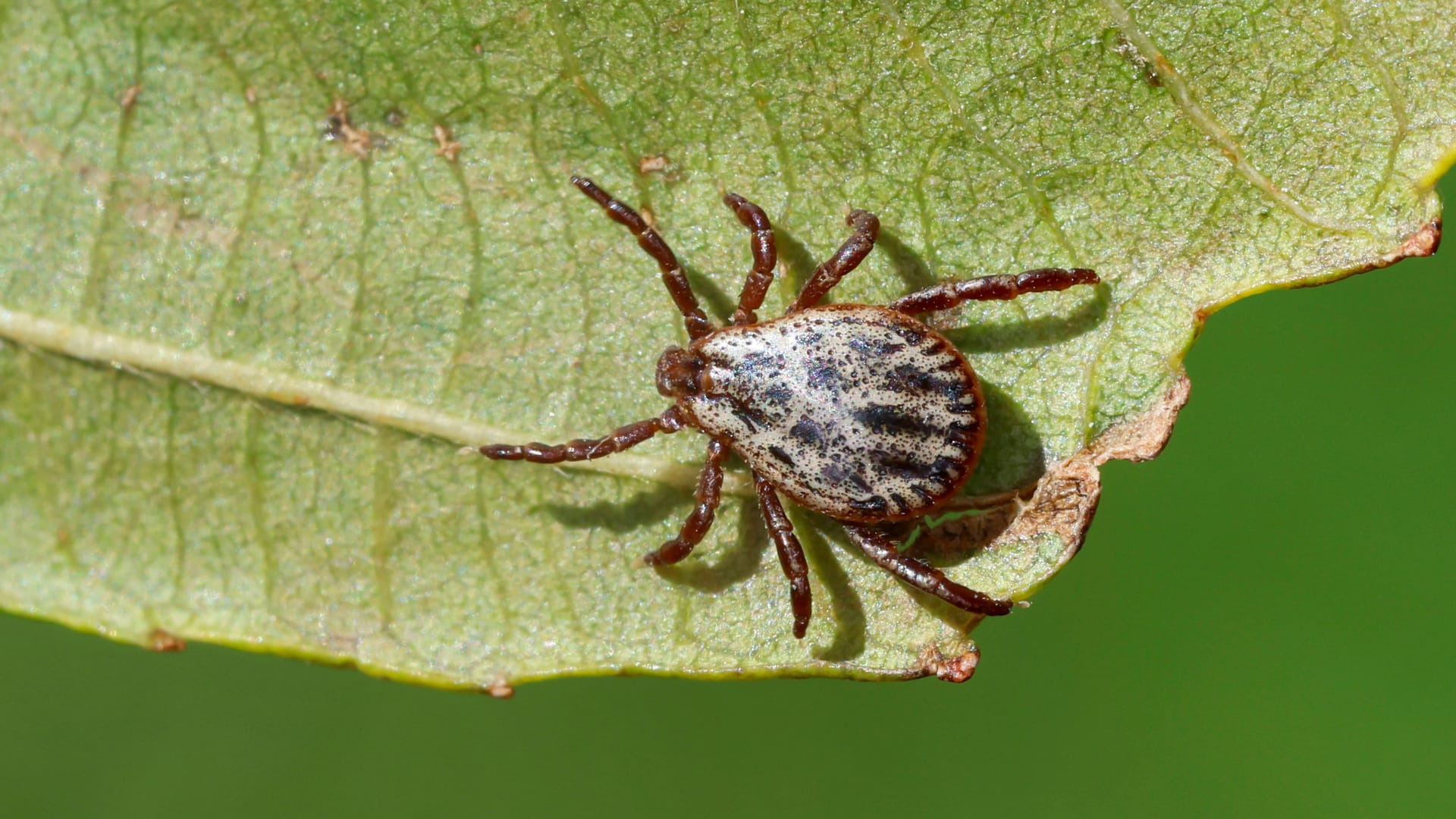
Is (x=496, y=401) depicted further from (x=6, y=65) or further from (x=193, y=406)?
(x=6, y=65)

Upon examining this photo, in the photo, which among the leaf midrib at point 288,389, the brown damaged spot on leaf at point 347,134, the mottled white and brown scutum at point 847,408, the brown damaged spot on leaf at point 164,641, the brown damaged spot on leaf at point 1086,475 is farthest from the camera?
the brown damaged spot on leaf at point 164,641

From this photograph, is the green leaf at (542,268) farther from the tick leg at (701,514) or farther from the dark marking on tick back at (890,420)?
the dark marking on tick back at (890,420)

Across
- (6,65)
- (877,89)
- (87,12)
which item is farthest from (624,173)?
(6,65)

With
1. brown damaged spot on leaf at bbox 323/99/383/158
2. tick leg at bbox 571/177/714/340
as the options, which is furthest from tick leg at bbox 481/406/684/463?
brown damaged spot on leaf at bbox 323/99/383/158

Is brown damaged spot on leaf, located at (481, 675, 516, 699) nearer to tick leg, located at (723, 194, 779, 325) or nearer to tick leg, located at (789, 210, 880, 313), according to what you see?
tick leg, located at (723, 194, 779, 325)

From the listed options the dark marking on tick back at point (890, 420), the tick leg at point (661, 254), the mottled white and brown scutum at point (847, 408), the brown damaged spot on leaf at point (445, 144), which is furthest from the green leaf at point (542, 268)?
the dark marking on tick back at point (890, 420)

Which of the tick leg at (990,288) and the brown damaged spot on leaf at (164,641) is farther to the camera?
the brown damaged spot on leaf at (164,641)

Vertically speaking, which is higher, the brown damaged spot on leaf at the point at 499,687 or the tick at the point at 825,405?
the tick at the point at 825,405

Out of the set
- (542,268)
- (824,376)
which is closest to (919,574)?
(824,376)
